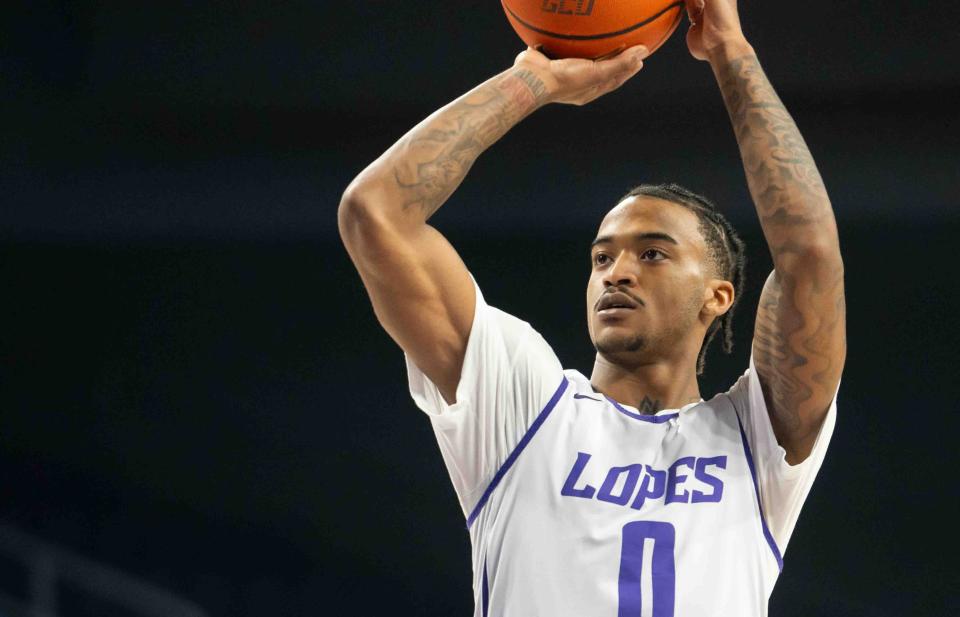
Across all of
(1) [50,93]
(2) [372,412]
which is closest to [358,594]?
(2) [372,412]

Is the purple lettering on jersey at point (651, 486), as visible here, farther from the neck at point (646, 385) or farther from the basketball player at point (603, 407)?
the neck at point (646, 385)

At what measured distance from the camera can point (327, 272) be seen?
16.4 feet

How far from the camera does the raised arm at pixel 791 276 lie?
174 cm

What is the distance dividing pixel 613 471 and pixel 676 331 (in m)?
0.34

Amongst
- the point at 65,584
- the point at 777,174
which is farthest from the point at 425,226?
the point at 65,584

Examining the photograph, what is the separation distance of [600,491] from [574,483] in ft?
0.13

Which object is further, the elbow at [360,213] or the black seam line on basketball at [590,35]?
the black seam line on basketball at [590,35]

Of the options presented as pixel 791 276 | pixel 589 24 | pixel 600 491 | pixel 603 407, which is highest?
pixel 589 24

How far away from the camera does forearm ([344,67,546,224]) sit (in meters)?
1.71

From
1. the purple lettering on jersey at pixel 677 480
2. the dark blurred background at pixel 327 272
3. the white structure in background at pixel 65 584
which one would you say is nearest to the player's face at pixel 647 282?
the purple lettering on jersey at pixel 677 480

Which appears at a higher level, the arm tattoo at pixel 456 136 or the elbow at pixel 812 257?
the arm tattoo at pixel 456 136

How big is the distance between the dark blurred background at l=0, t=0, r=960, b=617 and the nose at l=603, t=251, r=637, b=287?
2573 millimetres

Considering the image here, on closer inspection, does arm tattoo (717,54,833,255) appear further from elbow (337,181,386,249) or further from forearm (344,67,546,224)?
elbow (337,181,386,249)

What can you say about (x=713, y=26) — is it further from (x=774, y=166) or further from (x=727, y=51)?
(x=774, y=166)
